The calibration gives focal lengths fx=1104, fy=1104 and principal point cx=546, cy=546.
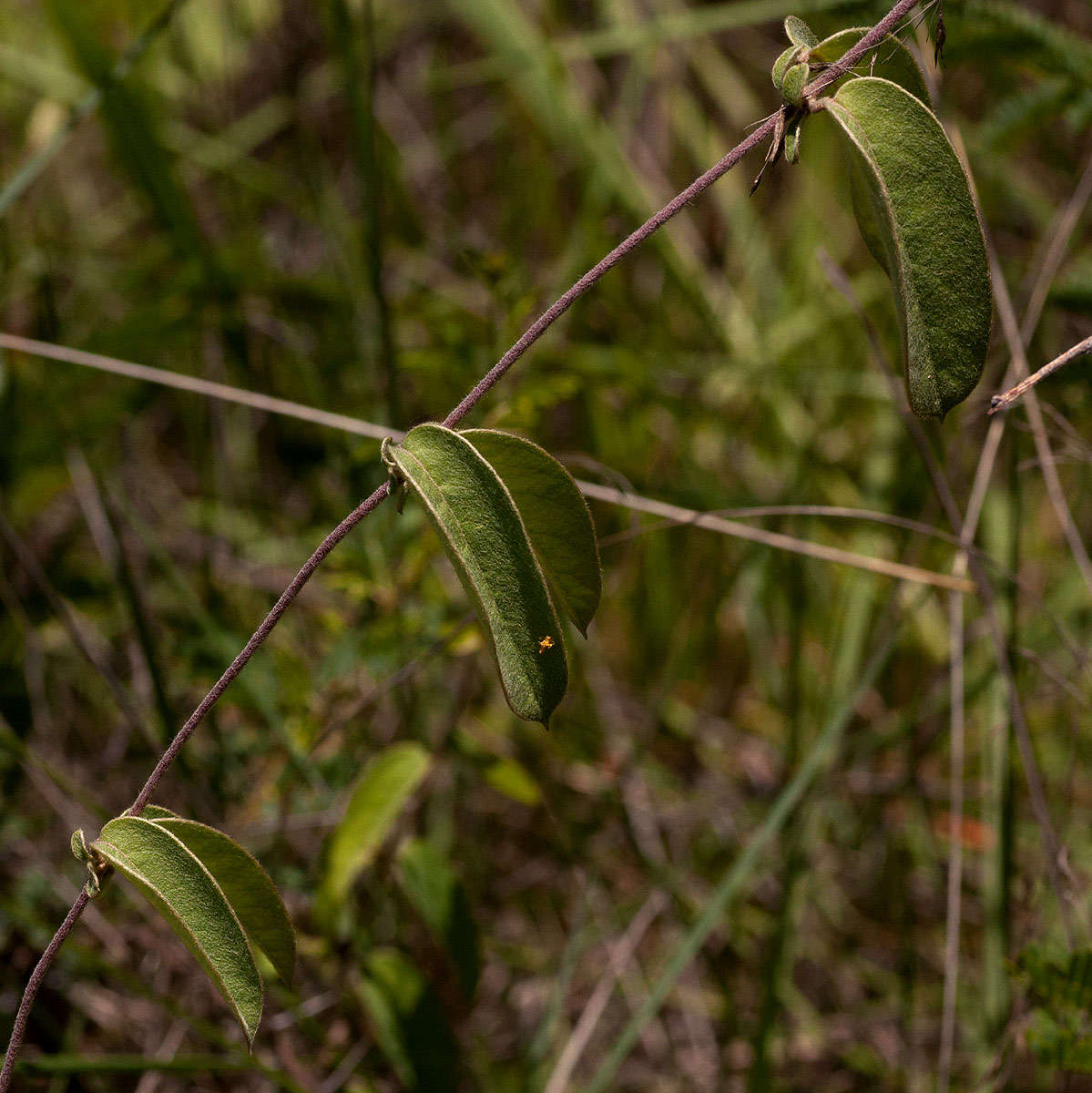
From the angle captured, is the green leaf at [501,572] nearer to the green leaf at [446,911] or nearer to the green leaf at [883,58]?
the green leaf at [883,58]

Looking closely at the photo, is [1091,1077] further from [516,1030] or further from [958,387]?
[958,387]

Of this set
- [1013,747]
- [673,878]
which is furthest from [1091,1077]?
[673,878]

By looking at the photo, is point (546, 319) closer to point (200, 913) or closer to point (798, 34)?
point (798, 34)

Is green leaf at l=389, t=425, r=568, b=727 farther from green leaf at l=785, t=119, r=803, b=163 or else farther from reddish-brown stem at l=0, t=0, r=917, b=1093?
green leaf at l=785, t=119, r=803, b=163

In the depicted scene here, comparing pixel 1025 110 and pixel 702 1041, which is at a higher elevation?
pixel 1025 110

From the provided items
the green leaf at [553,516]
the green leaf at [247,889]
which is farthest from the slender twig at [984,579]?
the green leaf at [247,889]

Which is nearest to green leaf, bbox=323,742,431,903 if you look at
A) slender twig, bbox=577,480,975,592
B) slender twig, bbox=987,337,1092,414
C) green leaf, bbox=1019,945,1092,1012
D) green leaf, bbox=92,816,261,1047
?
slender twig, bbox=577,480,975,592

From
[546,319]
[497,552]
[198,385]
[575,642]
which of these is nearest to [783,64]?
[546,319]
